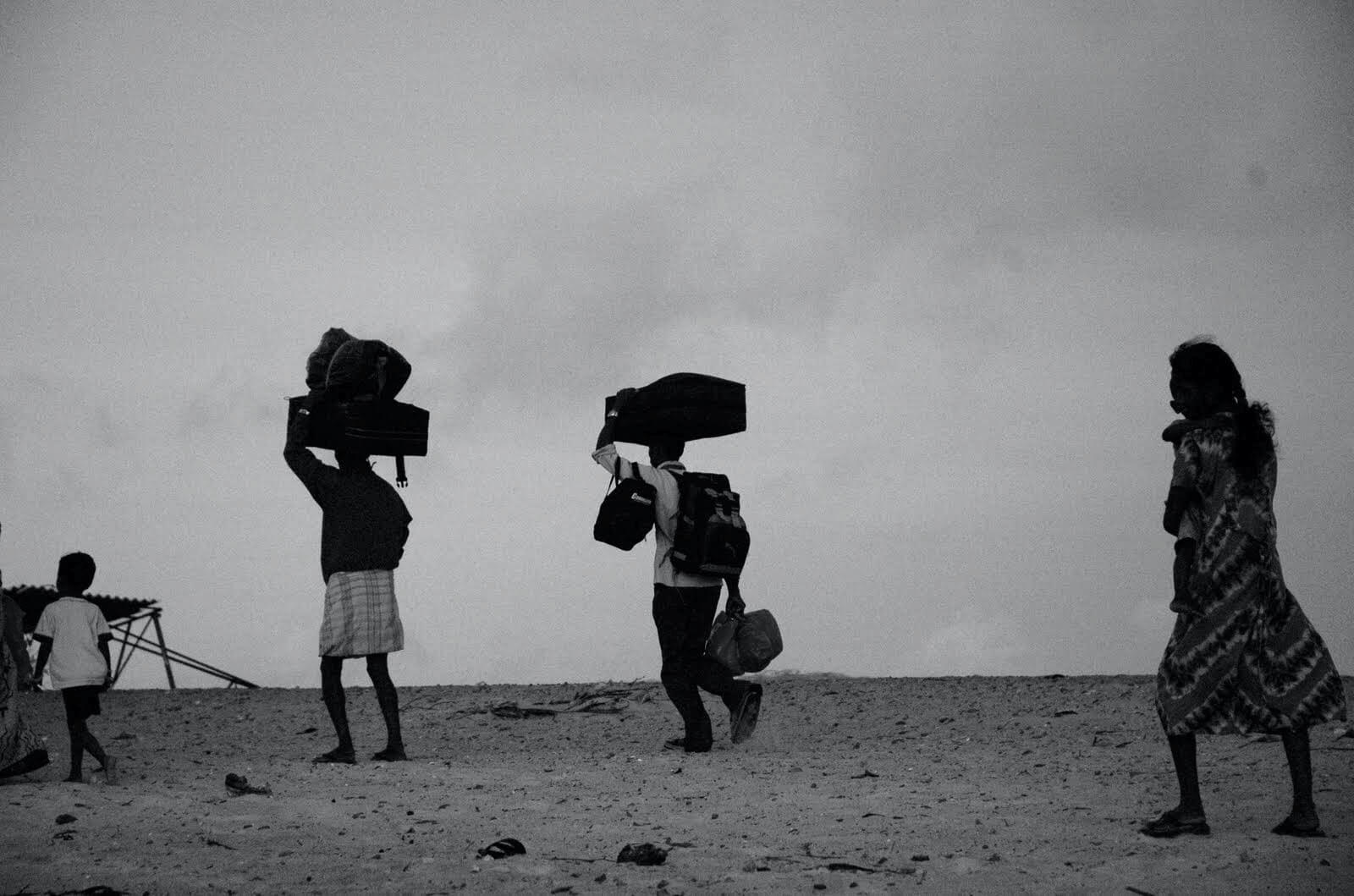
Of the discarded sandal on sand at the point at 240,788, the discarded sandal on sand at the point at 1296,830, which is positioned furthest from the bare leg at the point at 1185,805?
the discarded sandal on sand at the point at 240,788

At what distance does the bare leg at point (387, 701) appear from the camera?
959 cm

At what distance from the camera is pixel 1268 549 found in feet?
20.9

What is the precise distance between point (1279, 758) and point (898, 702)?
12.8 ft

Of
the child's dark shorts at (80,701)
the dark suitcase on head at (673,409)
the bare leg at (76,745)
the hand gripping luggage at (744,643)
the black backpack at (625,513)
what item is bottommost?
the bare leg at (76,745)

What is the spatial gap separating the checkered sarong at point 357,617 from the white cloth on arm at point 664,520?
174cm

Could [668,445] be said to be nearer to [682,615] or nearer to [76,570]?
[682,615]

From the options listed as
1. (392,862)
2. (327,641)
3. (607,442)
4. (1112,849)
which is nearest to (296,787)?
(327,641)

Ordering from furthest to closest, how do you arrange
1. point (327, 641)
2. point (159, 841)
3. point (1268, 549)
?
1. point (327, 641)
2. point (159, 841)
3. point (1268, 549)

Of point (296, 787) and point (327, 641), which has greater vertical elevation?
point (327, 641)

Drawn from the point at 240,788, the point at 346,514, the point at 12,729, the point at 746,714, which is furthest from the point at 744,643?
the point at 12,729

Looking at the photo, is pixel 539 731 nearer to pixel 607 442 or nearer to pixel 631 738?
pixel 631 738

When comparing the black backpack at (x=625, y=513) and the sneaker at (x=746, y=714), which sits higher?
the black backpack at (x=625, y=513)

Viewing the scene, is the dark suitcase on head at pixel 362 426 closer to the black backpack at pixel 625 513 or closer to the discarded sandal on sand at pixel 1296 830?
the black backpack at pixel 625 513

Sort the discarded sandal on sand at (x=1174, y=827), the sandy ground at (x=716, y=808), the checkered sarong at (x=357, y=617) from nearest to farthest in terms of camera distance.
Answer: the sandy ground at (x=716, y=808) < the discarded sandal on sand at (x=1174, y=827) < the checkered sarong at (x=357, y=617)
